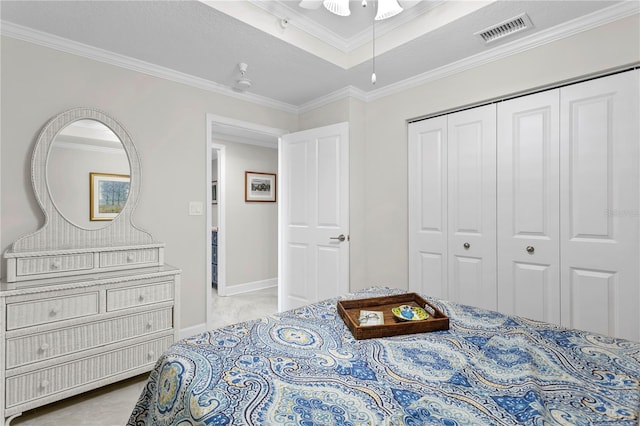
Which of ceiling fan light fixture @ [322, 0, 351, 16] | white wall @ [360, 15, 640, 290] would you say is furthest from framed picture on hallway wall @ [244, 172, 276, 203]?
ceiling fan light fixture @ [322, 0, 351, 16]

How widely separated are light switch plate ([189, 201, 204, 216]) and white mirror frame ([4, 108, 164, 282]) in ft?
1.48

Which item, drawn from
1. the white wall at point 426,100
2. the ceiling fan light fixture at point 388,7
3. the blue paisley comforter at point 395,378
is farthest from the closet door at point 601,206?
the ceiling fan light fixture at point 388,7

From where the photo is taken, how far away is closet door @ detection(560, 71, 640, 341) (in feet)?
6.54

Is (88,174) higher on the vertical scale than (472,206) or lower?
higher

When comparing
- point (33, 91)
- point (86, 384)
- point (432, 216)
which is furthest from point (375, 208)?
point (33, 91)

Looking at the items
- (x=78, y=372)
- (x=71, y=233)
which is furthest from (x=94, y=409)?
(x=71, y=233)

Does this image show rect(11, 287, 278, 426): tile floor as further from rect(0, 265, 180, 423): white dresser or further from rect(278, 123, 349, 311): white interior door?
rect(278, 123, 349, 311): white interior door

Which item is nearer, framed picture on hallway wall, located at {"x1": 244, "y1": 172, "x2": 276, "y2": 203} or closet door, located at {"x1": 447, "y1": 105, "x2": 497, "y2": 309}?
closet door, located at {"x1": 447, "y1": 105, "x2": 497, "y2": 309}

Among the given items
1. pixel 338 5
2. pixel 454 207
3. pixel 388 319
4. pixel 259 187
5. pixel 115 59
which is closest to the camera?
→ pixel 388 319

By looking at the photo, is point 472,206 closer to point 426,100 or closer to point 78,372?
point 426,100

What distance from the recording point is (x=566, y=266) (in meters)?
2.23

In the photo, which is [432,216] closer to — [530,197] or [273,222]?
[530,197]

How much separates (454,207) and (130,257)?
8.65 feet

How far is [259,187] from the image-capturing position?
532 cm
